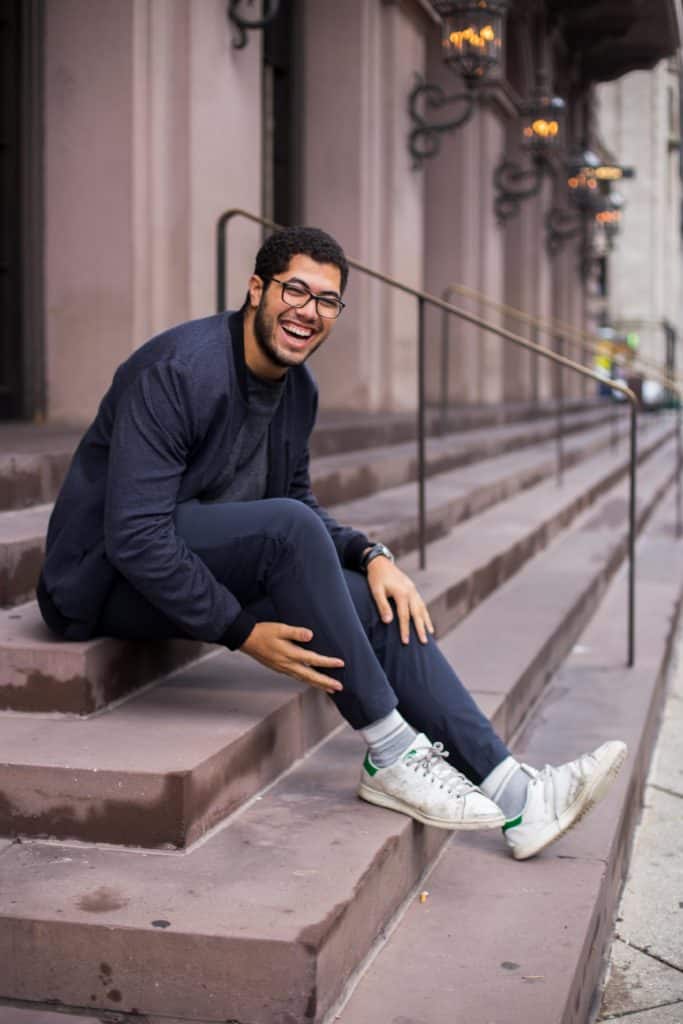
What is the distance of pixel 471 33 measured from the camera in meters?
8.24

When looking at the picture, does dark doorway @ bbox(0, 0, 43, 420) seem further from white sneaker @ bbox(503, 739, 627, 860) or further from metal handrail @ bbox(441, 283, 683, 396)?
white sneaker @ bbox(503, 739, 627, 860)

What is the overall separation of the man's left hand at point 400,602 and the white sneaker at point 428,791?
0.24m

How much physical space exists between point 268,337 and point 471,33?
559 centimetres

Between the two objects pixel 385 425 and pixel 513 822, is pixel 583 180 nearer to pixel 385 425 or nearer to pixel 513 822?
pixel 385 425

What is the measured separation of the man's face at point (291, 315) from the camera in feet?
10.5

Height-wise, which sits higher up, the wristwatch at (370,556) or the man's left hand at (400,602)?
the wristwatch at (370,556)

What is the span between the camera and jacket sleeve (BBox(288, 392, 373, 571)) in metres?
3.45

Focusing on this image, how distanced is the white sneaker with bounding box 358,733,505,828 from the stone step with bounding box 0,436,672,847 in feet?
0.99

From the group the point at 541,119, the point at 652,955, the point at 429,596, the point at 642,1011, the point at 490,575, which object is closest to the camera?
the point at 642,1011

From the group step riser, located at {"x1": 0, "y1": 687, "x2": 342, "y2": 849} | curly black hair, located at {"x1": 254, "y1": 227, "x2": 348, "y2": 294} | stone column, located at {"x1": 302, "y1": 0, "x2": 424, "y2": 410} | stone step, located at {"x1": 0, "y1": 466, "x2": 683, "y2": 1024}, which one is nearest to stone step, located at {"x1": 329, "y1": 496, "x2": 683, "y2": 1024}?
stone step, located at {"x1": 0, "y1": 466, "x2": 683, "y2": 1024}

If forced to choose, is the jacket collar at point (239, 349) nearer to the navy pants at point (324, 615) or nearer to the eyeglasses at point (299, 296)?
the eyeglasses at point (299, 296)

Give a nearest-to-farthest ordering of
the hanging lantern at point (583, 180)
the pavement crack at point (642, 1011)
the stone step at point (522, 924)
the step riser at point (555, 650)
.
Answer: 1. the stone step at point (522, 924)
2. the pavement crack at point (642, 1011)
3. the step riser at point (555, 650)
4. the hanging lantern at point (583, 180)

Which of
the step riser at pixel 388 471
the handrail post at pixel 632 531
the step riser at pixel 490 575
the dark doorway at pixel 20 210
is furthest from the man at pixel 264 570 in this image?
the dark doorway at pixel 20 210

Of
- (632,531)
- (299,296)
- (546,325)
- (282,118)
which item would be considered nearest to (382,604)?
(299,296)
